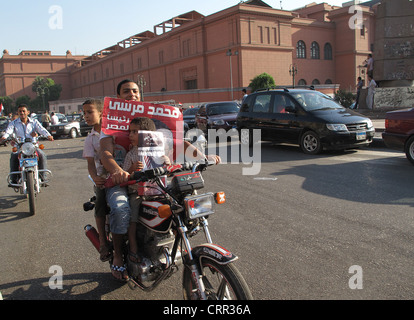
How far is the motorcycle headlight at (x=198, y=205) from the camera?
266cm

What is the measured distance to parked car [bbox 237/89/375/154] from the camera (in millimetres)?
10570

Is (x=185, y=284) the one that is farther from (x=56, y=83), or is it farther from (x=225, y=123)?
(x=56, y=83)

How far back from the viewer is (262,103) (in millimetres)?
12688

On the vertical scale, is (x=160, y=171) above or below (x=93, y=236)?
above

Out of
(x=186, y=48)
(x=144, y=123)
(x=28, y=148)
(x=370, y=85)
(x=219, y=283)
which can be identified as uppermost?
(x=186, y=48)

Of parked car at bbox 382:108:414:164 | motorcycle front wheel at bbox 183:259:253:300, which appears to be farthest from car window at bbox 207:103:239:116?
motorcycle front wheel at bbox 183:259:253:300

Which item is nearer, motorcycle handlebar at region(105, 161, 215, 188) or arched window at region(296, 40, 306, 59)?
motorcycle handlebar at region(105, 161, 215, 188)

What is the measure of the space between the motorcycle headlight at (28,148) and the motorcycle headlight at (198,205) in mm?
5565

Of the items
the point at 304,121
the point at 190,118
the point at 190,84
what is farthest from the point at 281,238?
the point at 190,84

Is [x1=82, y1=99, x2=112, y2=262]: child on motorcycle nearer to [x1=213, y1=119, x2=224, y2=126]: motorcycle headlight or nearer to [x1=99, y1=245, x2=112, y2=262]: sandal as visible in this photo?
[x1=99, y1=245, x2=112, y2=262]: sandal

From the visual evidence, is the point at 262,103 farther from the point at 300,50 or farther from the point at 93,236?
the point at 300,50

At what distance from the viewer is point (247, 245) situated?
4535 millimetres

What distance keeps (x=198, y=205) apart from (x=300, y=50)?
61.1 m
